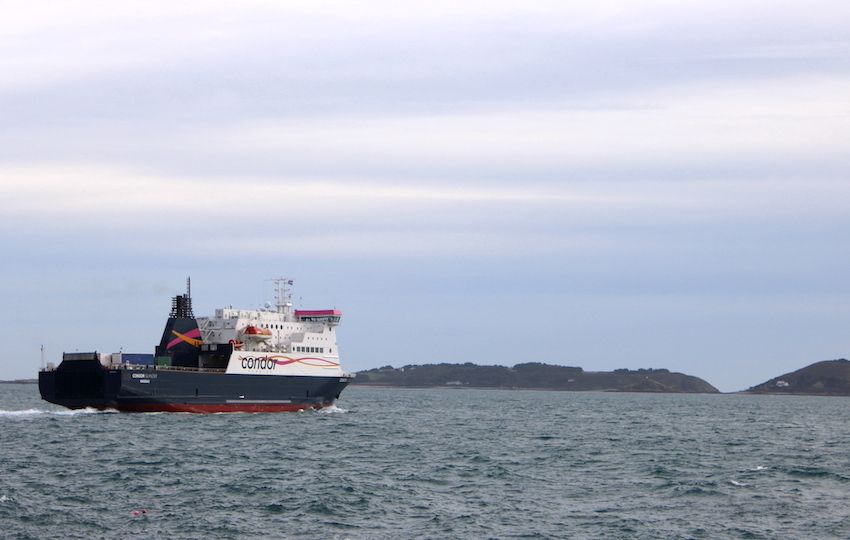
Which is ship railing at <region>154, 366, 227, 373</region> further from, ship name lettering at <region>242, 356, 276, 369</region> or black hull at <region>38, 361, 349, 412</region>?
ship name lettering at <region>242, 356, 276, 369</region>

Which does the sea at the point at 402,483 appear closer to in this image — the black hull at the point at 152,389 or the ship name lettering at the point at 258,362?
the black hull at the point at 152,389

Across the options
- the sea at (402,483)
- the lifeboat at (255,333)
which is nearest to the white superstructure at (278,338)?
the lifeboat at (255,333)

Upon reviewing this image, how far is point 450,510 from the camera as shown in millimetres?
35250

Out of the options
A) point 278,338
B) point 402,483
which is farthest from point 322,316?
point 402,483

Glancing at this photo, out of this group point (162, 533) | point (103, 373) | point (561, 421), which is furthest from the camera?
point (561, 421)

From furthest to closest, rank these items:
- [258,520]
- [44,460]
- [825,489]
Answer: [44,460] → [825,489] → [258,520]

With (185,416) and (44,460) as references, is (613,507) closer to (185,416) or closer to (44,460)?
(44,460)

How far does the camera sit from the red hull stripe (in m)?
75.0

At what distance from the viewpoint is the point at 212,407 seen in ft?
256

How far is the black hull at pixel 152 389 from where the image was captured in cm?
7381

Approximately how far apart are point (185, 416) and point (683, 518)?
4769 cm

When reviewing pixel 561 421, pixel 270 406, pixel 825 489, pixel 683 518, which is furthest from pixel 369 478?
pixel 561 421

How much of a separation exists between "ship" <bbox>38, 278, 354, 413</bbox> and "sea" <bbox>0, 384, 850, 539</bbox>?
571 cm

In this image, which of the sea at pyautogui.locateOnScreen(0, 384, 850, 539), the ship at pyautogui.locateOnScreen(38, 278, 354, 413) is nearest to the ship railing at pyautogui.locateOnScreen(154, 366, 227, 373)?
the ship at pyautogui.locateOnScreen(38, 278, 354, 413)
